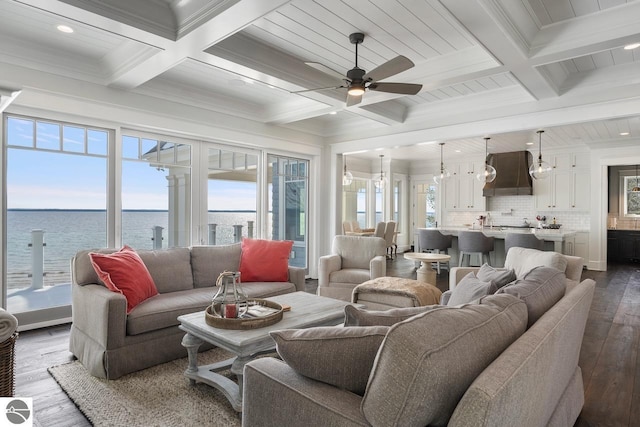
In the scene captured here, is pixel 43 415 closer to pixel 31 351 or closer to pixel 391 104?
pixel 31 351

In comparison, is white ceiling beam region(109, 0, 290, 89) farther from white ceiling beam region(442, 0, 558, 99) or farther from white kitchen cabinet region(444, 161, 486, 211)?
white kitchen cabinet region(444, 161, 486, 211)

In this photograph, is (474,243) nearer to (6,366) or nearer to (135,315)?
(135,315)

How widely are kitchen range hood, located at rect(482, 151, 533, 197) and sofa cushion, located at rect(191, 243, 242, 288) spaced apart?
23.4 ft

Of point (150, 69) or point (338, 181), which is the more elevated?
point (150, 69)

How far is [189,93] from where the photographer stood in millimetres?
4453

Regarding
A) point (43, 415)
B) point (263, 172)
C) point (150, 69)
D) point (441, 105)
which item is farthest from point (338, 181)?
point (43, 415)

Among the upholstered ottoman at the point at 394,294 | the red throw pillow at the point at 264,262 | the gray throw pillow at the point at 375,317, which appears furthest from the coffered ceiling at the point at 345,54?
the upholstered ottoman at the point at 394,294

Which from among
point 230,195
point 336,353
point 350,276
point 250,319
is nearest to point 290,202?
point 230,195

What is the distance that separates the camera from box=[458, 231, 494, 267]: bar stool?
21.0 feet

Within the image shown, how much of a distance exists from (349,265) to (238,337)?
292 cm

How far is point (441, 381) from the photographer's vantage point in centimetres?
94

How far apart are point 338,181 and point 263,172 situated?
140 cm

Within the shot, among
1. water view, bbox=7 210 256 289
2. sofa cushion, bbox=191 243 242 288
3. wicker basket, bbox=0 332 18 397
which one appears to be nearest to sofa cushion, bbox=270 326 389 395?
wicker basket, bbox=0 332 18 397

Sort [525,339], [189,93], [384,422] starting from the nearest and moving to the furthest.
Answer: [384,422] → [525,339] → [189,93]
